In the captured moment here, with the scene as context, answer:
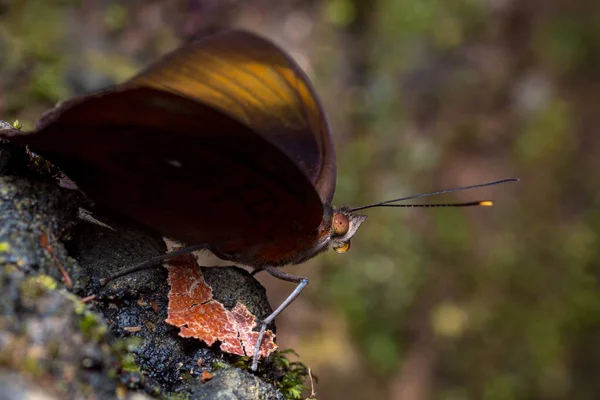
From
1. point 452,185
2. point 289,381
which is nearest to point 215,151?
point 289,381

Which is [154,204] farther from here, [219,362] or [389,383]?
[389,383]

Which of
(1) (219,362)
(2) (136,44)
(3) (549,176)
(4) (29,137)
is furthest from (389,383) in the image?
(4) (29,137)

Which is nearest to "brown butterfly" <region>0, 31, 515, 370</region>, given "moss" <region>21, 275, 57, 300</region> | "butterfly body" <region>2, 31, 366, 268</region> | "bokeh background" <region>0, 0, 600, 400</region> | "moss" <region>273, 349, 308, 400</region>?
"butterfly body" <region>2, 31, 366, 268</region>

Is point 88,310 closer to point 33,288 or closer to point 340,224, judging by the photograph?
point 33,288

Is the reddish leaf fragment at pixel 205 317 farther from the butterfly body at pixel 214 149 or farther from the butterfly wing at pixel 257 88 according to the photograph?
the butterfly wing at pixel 257 88

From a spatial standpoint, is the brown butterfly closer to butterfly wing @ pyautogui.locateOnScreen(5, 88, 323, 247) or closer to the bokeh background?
butterfly wing @ pyautogui.locateOnScreen(5, 88, 323, 247)

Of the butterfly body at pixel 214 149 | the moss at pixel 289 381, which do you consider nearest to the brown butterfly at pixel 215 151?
the butterfly body at pixel 214 149
